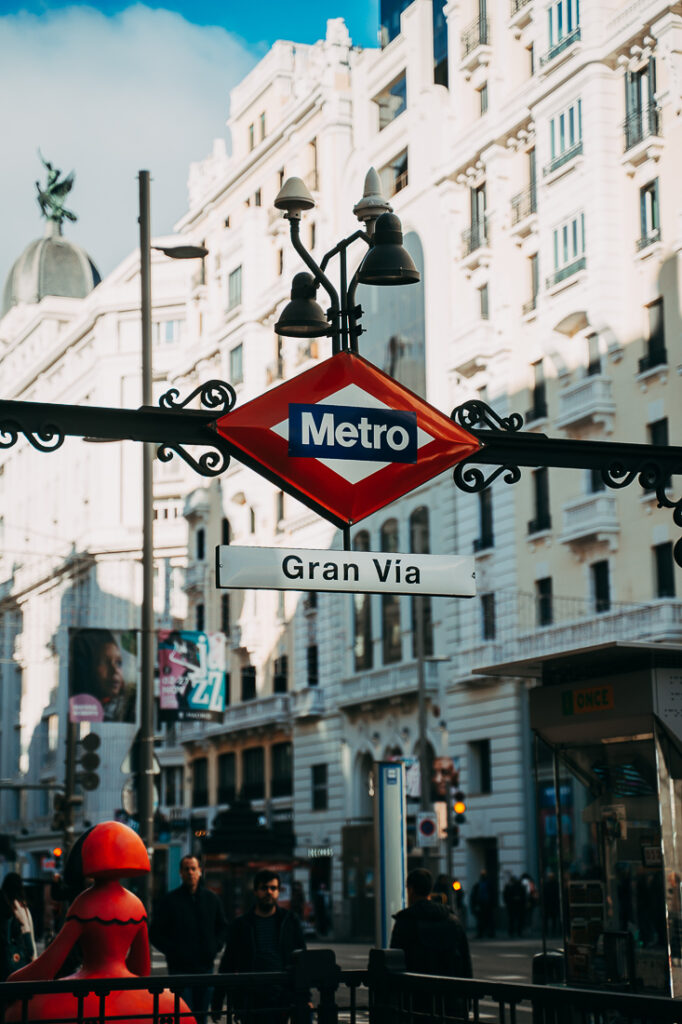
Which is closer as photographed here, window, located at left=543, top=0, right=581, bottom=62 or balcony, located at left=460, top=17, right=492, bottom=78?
window, located at left=543, top=0, right=581, bottom=62

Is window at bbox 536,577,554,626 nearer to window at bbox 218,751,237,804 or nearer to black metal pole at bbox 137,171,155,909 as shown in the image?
black metal pole at bbox 137,171,155,909

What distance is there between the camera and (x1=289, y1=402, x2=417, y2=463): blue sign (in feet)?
25.7

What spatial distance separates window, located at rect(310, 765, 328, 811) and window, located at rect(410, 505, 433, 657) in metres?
8.45

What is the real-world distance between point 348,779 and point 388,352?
13930mm

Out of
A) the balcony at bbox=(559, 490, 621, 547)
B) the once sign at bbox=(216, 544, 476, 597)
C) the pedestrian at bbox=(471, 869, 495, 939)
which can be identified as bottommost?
the pedestrian at bbox=(471, 869, 495, 939)

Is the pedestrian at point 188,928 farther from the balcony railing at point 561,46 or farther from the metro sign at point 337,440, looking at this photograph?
the balcony railing at point 561,46

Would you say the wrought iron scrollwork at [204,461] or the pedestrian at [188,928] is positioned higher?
the wrought iron scrollwork at [204,461]

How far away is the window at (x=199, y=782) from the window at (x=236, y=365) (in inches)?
612

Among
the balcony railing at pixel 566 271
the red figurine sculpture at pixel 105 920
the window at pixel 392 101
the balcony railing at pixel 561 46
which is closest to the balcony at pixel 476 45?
the balcony railing at pixel 561 46

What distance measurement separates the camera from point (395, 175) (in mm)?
53500

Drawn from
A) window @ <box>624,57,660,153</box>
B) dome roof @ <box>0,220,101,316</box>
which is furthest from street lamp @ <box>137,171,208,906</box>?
dome roof @ <box>0,220,101,316</box>

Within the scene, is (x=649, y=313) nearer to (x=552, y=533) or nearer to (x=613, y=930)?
(x=552, y=533)

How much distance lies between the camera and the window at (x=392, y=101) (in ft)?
178

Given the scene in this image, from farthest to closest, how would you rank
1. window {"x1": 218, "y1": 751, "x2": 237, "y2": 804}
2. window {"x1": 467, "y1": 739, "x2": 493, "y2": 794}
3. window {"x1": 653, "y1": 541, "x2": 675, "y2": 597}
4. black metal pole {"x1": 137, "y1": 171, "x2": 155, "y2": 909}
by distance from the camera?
window {"x1": 218, "y1": 751, "x2": 237, "y2": 804} → window {"x1": 467, "y1": 739, "x2": 493, "y2": 794} → window {"x1": 653, "y1": 541, "x2": 675, "y2": 597} → black metal pole {"x1": 137, "y1": 171, "x2": 155, "y2": 909}
